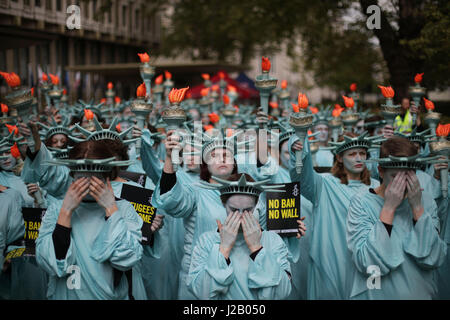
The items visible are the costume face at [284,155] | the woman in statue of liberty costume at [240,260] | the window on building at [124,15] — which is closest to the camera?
the woman in statue of liberty costume at [240,260]

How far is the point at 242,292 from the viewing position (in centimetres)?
401

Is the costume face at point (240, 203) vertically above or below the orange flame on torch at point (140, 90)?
below

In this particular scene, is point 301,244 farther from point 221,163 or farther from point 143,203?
point 143,203

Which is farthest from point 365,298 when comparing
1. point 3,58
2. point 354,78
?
point 3,58

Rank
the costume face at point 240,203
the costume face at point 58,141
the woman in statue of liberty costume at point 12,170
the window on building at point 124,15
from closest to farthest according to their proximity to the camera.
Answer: the costume face at point 240,203 → the woman in statue of liberty costume at point 12,170 → the costume face at point 58,141 → the window on building at point 124,15

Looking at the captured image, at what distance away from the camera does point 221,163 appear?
531cm

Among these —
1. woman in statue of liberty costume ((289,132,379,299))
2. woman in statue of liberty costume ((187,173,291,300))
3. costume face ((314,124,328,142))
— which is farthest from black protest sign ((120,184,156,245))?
costume face ((314,124,328,142))

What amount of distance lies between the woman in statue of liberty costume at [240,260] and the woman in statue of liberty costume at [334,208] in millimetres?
1742

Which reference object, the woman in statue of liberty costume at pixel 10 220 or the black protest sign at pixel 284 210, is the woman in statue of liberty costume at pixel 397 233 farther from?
the woman in statue of liberty costume at pixel 10 220

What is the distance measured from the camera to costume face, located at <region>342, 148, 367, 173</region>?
592 centimetres

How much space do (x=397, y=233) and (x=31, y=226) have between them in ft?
11.0

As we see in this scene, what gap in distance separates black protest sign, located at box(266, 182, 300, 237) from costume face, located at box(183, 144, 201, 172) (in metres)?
1.36

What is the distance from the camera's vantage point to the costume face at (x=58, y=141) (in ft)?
21.5

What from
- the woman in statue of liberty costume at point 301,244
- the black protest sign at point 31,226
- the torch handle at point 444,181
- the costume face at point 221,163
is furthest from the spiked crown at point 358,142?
the black protest sign at point 31,226
